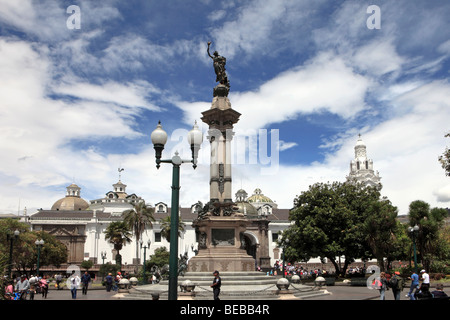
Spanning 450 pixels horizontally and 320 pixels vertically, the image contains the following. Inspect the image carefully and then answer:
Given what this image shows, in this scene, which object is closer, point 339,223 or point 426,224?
point 426,224

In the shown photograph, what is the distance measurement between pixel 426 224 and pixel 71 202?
90470 mm

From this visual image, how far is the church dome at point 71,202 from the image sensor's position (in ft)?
335

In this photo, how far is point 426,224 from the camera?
1253 inches

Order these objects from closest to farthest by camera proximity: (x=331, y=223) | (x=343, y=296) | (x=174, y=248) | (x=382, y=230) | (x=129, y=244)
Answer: (x=174, y=248) → (x=343, y=296) → (x=382, y=230) → (x=331, y=223) → (x=129, y=244)

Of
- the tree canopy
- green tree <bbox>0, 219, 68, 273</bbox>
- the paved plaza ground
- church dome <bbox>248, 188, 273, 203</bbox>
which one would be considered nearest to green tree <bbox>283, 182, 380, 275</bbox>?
the tree canopy

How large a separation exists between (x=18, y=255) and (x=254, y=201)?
61.1 metres

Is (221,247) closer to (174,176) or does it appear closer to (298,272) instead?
(174,176)

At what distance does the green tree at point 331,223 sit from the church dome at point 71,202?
7595cm

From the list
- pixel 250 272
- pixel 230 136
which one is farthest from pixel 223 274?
pixel 230 136

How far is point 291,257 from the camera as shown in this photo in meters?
41.3

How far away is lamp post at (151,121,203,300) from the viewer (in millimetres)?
8453

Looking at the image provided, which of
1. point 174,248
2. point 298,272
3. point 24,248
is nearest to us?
point 174,248

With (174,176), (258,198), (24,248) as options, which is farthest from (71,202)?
(174,176)
